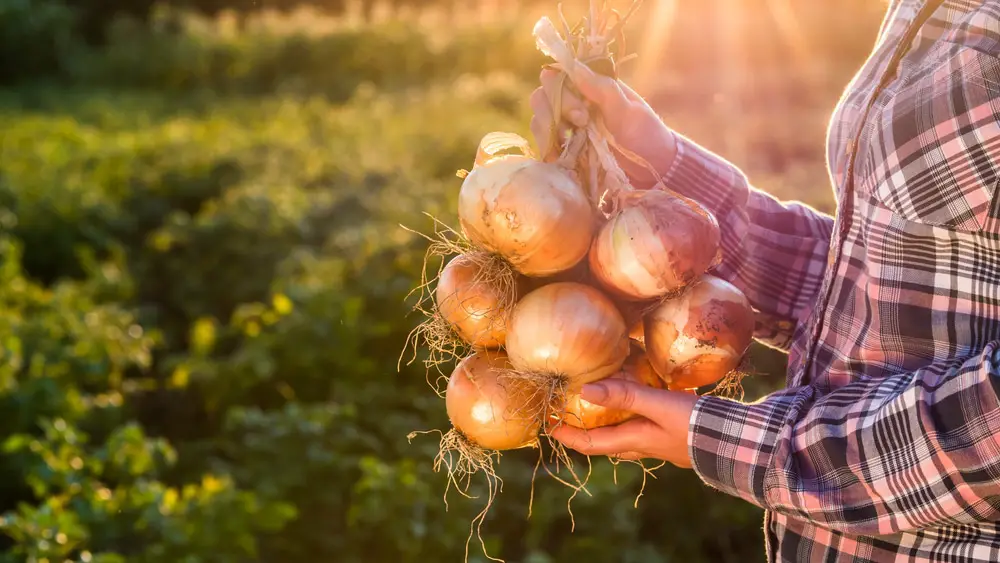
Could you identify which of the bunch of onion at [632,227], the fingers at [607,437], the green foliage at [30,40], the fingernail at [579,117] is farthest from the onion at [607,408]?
the green foliage at [30,40]

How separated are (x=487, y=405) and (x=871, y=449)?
0.52 m

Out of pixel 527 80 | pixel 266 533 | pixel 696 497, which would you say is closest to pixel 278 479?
pixel 266 533

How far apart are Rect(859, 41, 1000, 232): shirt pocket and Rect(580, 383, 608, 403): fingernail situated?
1.44 feet

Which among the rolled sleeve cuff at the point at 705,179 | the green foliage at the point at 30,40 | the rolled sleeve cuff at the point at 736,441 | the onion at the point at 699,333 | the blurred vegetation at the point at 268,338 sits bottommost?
the green foliage at the point at 30,40

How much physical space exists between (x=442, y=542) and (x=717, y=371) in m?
1.46

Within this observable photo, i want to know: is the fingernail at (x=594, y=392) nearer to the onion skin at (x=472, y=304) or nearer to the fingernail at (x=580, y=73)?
the onion skin at (x=472, y=304)

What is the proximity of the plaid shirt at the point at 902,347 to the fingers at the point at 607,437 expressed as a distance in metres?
0.09

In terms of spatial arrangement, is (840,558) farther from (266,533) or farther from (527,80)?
(527,80)

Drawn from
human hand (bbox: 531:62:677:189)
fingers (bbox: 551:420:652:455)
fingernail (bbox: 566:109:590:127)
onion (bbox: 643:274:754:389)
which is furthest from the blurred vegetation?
fingernail (bbox: 566:109:590:127)

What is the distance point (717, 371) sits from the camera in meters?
1.39

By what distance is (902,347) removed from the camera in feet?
4.14

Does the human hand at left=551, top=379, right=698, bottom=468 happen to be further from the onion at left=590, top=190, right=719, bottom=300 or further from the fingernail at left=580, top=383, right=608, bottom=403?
the onion at left=590, top=190, right=719, bottom=300

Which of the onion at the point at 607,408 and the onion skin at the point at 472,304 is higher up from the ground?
the onion skin at the point at 472,304

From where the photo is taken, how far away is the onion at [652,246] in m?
1.29
